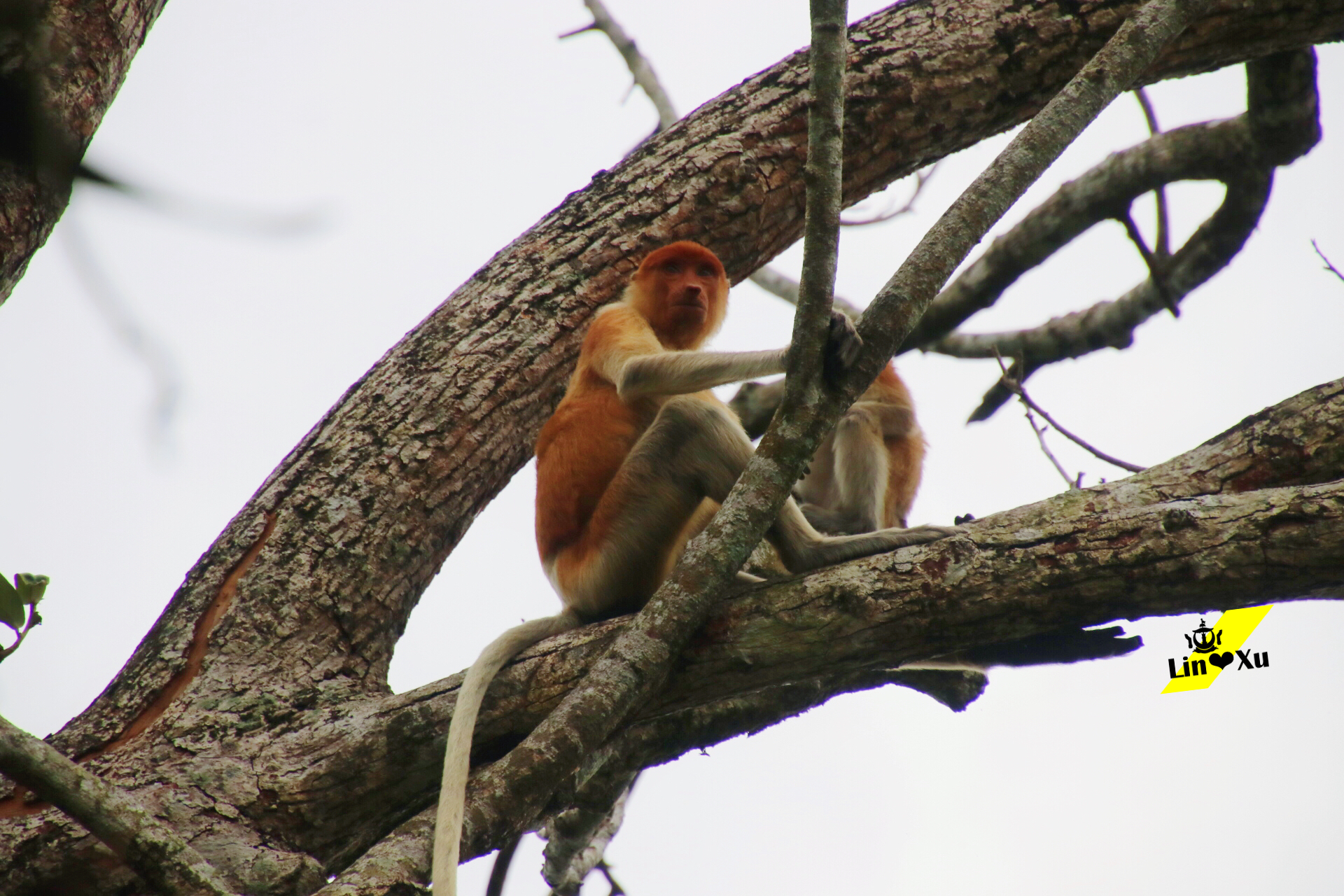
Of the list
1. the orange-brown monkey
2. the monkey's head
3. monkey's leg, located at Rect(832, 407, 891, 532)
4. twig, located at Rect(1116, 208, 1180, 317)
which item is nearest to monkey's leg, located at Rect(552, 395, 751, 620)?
the orange-brown monkey

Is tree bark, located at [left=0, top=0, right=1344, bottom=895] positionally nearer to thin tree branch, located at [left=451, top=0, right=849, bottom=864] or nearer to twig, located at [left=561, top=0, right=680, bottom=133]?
thin tree branch, located at [left=451, top=0, right=849, bottom=864]

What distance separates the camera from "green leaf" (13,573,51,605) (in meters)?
2.21

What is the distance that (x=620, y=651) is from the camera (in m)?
2.45

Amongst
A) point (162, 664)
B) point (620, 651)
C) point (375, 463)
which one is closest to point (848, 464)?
point (375, 463)

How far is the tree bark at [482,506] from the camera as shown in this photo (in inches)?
102

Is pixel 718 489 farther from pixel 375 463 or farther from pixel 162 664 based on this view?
pixel 162 664

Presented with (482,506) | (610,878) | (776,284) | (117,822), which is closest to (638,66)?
(776,284)

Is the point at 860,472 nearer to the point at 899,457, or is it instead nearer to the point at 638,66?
the point at 899,457

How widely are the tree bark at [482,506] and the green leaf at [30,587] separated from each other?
0.71 meters

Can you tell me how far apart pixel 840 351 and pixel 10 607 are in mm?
1931

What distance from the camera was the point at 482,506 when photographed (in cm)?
379

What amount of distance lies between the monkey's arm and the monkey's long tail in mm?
838

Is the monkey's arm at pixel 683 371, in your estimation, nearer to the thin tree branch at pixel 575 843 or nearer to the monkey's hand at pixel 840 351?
the monkey's hand at pixel 840 351

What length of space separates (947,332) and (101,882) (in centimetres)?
495
